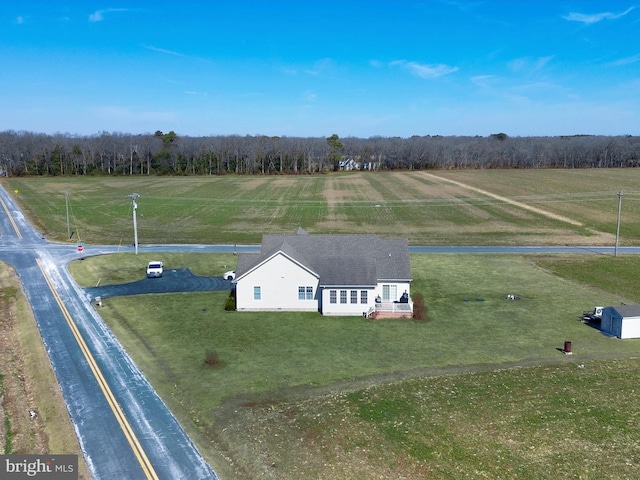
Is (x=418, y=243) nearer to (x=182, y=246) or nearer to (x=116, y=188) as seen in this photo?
(x=182, y=246)

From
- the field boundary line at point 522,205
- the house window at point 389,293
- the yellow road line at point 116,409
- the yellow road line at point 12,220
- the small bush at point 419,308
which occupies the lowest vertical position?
the yellow road line at point 116,409

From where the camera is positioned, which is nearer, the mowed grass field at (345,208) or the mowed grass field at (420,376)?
the mowed grass field at (420,376)

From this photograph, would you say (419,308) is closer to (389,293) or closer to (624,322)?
(389,293)

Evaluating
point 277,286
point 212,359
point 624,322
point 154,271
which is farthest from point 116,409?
point 624,322

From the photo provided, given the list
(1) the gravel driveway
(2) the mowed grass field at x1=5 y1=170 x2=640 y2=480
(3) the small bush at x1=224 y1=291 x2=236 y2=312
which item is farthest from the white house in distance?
(1) the gravel driveway

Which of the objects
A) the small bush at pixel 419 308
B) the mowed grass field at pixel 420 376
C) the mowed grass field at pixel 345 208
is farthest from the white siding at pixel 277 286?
the mowed grass field at pixel 345 208

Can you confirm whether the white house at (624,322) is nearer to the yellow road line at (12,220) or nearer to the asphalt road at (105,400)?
the asphalt road at (105,400)

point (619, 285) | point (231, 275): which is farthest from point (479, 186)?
point (231, 275)
